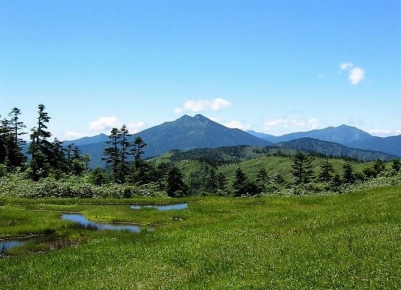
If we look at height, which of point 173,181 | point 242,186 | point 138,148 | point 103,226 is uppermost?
point 138,148

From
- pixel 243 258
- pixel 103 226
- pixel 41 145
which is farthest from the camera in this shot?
pixel 41 145

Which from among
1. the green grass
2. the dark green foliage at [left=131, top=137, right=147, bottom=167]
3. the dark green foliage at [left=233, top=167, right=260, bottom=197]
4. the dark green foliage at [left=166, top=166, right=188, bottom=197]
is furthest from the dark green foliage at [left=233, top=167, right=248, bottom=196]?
the green grass

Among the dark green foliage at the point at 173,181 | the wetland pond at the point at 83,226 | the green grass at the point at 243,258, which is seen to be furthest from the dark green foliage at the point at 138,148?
the green grass at the point at 243,258

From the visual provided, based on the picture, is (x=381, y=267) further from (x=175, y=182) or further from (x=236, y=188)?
(x=236, y=188)

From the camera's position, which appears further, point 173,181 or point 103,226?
point 173,181

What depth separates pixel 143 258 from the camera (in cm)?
2084

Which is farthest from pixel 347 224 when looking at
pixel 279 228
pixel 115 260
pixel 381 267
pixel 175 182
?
pixel 175 182

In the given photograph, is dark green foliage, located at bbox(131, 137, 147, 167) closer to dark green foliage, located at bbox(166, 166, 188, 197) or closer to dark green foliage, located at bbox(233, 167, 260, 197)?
dark green foliage, located at bbox(166, 166, 188, 197)

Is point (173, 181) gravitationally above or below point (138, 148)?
below

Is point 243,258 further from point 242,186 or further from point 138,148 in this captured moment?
point 242,186

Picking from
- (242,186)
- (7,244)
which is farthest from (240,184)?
(7,244)

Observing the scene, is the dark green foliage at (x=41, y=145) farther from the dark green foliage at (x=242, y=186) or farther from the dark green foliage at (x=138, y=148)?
the dark green foliage at (x=242, y=186)

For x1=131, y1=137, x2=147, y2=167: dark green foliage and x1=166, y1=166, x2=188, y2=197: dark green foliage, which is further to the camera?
x1=131, y1=137, x2=147, y2=167: dark green foliage

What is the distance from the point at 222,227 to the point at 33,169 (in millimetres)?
65283
